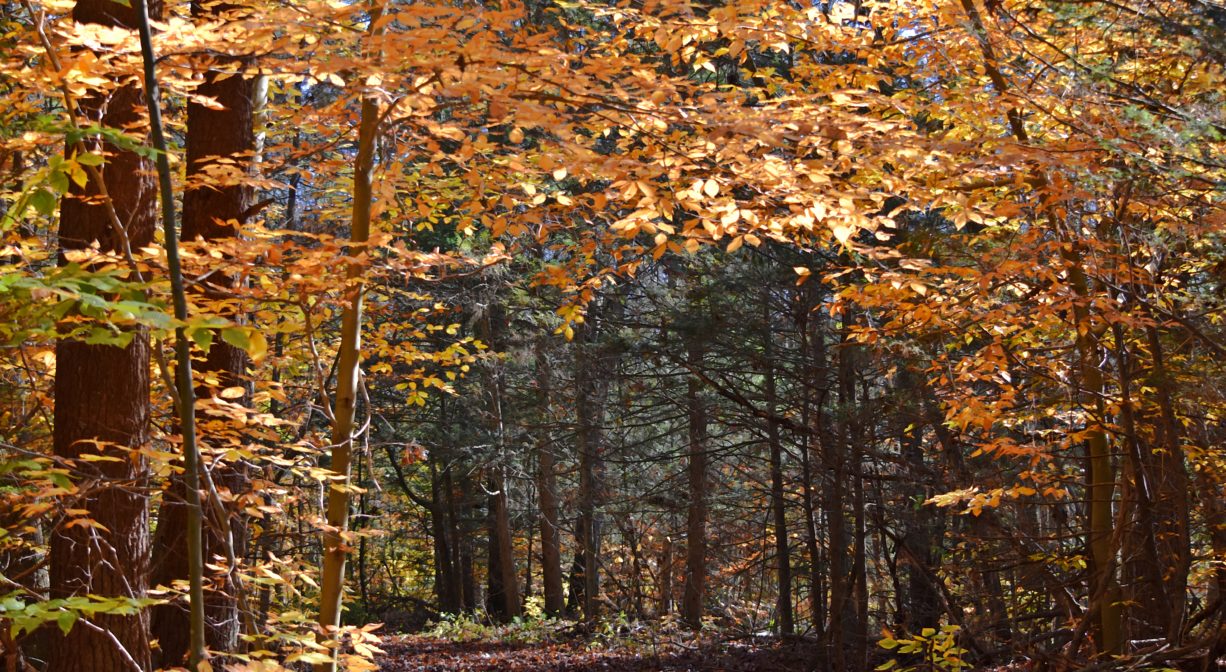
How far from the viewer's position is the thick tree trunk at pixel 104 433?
3875mm

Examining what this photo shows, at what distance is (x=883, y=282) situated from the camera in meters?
4.90

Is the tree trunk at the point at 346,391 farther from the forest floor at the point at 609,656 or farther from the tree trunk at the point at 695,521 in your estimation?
the tree trunk at the point at 695,521

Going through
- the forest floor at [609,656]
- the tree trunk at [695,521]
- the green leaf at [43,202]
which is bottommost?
the forest floor at [609,656]

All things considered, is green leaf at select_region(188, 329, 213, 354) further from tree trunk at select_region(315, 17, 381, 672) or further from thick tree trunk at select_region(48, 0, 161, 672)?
thick tree trunk at select_region(48, 0, 161, 672)

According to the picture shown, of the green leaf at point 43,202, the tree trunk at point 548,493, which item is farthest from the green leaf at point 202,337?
the tree trunk at point 548,493

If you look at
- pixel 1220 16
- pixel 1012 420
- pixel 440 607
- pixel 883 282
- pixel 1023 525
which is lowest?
pixel 440 607

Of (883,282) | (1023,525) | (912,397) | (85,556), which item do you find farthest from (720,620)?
(85,556)

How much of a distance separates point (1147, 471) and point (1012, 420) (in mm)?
901

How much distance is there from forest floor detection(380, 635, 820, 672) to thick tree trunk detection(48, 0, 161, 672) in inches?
309

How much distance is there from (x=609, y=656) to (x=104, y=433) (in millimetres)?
9483

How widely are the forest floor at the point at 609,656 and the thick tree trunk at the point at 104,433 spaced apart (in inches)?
309

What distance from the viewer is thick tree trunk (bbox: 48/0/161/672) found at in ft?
12.7

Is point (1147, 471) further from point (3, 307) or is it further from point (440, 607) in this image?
point (440, 607)

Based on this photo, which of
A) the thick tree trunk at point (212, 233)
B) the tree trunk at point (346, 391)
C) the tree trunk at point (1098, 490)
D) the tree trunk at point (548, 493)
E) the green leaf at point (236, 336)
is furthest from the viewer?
the tree trunk at point (548, 493)
